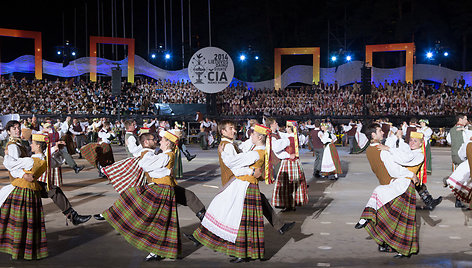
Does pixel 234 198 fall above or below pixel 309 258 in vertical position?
above

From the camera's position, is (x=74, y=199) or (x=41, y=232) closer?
(x=41, y=232)

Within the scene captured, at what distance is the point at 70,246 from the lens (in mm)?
6633

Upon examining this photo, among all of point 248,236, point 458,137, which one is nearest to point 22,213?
point 248,236

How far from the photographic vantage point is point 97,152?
13148 mm

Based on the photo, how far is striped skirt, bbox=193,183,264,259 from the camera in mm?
5664

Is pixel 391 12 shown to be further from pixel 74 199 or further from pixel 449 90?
pixel 74 199

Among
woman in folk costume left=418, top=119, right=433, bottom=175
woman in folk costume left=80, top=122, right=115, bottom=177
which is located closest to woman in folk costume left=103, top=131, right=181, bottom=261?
woman in folk costume left=80, top=122, right=115, bottom=177

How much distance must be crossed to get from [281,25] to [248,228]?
138ft

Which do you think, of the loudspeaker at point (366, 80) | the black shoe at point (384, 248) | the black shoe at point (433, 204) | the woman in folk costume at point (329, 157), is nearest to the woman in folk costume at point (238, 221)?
the black shoe at point (384, 248)

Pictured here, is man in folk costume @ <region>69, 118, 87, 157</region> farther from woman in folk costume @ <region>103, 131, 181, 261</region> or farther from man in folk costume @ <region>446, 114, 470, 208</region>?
woman in folk costume @ <region>103, 131, 181, 261</region>

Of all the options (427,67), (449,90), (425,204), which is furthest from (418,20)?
(425,204)

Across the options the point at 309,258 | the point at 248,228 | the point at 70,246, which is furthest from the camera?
the point at 70,246

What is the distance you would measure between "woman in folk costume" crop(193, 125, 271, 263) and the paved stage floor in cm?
22

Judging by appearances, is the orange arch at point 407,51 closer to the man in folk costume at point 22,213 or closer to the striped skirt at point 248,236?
the striped skirt at point 248,236
